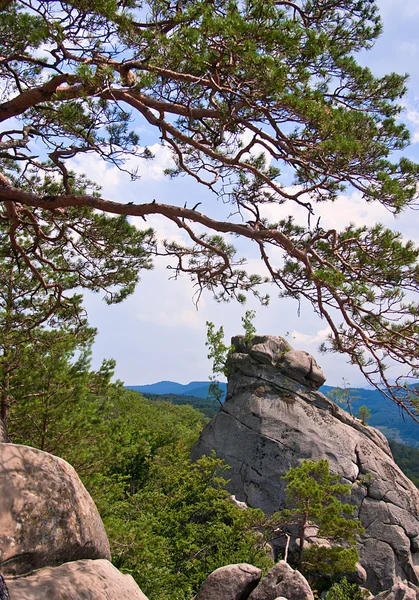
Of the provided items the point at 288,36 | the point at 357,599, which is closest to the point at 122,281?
the point at 288,36

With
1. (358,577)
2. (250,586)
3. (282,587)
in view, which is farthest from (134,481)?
(282,587)

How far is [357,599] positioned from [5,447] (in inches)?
458

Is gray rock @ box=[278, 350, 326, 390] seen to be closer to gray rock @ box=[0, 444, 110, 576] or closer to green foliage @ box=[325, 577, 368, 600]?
green foliage @ box=[325, 577, 368, 600]

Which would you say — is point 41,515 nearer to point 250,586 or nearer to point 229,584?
point 229,584

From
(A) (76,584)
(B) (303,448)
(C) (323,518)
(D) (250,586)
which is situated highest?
(B) (303,448)

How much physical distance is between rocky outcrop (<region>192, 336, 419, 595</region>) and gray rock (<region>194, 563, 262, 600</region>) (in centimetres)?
534

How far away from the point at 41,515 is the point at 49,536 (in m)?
0.18

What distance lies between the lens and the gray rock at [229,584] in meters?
8.30

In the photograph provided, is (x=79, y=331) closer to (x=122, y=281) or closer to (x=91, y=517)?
(x=122, y=281)

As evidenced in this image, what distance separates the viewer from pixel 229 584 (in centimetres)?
841

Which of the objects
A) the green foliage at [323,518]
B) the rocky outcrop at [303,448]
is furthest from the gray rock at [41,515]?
the rocky outcrop at [303,448]

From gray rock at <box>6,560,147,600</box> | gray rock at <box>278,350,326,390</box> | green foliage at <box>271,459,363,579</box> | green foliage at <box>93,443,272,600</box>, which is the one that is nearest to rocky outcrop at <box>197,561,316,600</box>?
green foliage at <box>93,443,272,600</box>

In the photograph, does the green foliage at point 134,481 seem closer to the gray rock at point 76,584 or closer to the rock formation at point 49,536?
the rock formation at point 49,536

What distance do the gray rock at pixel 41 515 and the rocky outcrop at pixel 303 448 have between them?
11.0 metres
